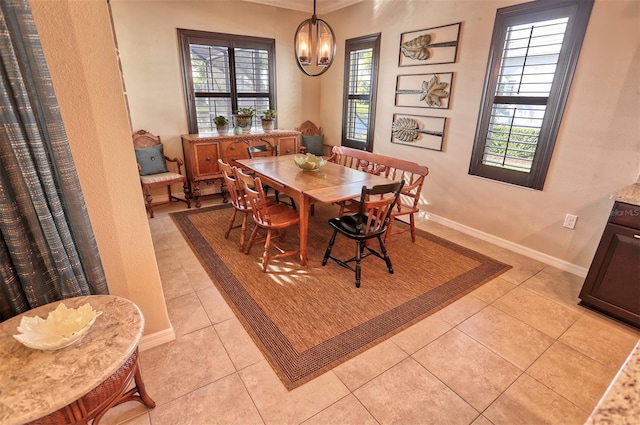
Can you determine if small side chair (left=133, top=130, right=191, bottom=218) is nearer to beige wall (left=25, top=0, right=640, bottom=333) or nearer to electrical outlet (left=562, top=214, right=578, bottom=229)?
beige wall (left=25, top=0, right=640, bottom=333)

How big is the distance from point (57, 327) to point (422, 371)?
1.74m

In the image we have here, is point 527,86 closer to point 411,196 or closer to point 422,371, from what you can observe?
point 411,196

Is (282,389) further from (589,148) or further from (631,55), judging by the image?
(631,55)

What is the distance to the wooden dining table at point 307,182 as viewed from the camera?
262 centimetres

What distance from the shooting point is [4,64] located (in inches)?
44.9

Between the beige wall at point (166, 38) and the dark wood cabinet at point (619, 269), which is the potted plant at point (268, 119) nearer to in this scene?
the beige wall at point (166, 38)

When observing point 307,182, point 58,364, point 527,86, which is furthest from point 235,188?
point 527,86

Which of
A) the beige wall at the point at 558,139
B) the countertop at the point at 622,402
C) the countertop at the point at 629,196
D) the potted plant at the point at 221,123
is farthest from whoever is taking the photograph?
the potted plant at the point at 221,123

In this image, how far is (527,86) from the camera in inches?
115

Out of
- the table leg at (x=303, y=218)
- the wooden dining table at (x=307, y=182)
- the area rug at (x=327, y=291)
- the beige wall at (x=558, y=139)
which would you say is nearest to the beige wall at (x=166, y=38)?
the beige wall at (x=558, y=139)

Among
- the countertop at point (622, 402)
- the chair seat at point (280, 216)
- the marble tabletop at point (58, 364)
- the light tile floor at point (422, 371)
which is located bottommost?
the light tile floor at point (422, 371)

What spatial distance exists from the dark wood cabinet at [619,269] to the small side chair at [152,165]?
13.9 ft

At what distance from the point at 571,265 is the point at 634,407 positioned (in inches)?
112

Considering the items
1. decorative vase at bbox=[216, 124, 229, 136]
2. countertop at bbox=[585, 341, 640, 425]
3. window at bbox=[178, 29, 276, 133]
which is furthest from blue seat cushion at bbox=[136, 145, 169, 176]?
countertop at bbox=[585, 341, 640, 425]
